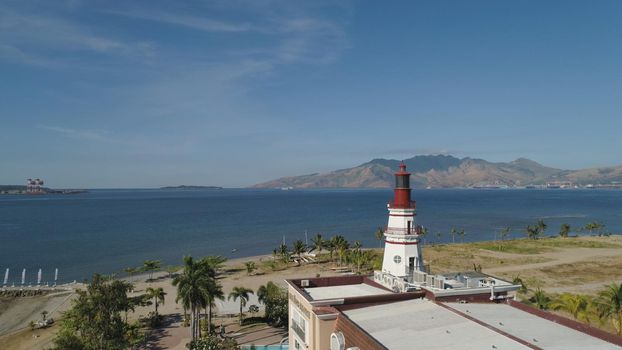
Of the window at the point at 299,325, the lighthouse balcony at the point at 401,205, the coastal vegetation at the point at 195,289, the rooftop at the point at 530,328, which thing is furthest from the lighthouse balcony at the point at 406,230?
the coastal vegetation at the point at 195,289

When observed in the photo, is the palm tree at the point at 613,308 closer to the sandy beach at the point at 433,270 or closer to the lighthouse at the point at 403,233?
the lighthouse at the point at 403,233

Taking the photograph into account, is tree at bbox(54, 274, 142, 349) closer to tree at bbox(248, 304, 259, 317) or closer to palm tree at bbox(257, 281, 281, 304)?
palm tree at bbox(257, 281, 281, 304)

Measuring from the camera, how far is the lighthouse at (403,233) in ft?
92.4

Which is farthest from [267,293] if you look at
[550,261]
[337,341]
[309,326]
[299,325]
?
[550,261]

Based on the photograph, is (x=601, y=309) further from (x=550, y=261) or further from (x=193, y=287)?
(x=550, y=261)

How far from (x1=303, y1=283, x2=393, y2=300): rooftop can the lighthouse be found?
7.15 feet

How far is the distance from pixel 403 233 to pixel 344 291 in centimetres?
538

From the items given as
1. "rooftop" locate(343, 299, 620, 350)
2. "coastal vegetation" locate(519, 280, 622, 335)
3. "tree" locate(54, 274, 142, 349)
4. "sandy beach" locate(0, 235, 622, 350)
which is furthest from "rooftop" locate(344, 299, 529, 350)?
"coastal vegetation" locate(519, 280, 622, 335)

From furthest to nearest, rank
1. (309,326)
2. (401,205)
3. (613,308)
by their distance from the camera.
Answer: (613,308), (401,205), (309,326)

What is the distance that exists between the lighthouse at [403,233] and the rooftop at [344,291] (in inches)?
85.9

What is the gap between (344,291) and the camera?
2727 centimetres

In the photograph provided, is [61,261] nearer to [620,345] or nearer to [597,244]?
[620,345]

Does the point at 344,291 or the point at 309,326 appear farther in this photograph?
the point at 344,291

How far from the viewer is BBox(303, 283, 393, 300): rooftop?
25.9m
